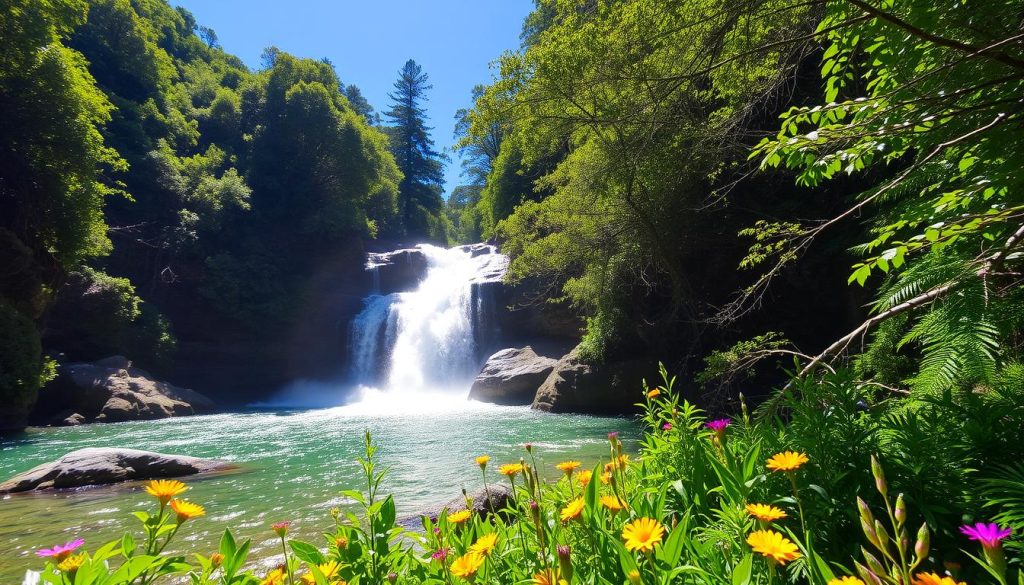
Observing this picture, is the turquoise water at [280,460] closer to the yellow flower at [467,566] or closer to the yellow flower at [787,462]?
the yellow flower at [467,566]

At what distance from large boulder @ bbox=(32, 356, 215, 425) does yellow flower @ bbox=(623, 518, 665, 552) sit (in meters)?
19.1

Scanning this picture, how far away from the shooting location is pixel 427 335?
2275 cm

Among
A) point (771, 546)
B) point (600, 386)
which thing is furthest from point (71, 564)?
point (600, 386)

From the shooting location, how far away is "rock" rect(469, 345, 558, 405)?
55.1ft

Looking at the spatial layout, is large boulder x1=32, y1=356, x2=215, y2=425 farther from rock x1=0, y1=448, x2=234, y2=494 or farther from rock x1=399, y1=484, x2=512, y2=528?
rock x1=399, y1=484, x2=512, y2=528

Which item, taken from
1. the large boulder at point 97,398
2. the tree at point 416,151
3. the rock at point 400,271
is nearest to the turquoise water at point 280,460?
the large boulder at point 97,398

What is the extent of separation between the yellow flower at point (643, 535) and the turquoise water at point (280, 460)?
13.9 feet

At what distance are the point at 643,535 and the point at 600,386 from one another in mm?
12977

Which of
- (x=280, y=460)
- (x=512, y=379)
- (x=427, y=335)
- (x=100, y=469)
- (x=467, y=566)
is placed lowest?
(x=280, y=460)

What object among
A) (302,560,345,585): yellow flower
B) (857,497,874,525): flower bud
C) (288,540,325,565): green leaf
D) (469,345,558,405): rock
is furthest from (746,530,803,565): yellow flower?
(469,345,558,405): rock

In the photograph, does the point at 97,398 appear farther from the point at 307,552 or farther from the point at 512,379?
the point at 307,552

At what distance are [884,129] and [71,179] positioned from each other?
2015 centimetres

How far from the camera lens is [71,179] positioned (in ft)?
48.4

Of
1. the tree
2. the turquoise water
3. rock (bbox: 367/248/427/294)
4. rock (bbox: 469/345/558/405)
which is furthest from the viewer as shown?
the tree
